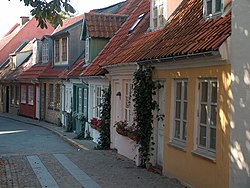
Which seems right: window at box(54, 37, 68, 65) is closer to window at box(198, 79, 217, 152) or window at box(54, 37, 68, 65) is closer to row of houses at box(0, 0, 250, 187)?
row of houses at box(0, 0, 250, 187)

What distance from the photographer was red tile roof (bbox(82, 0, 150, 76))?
625 inches

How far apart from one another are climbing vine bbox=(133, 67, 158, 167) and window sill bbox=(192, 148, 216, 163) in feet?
9.15

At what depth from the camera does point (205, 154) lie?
836 cm

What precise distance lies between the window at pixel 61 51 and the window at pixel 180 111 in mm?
17357

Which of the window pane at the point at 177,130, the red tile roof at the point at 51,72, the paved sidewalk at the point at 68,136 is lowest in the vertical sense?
the paved sidewalk at the point at 68,136

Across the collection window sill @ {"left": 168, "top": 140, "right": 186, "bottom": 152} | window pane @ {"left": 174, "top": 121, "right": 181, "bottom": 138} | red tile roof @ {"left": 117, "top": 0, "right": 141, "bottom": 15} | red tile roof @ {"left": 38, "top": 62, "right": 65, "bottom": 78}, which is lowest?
window sill @ {"left": 168, "top": 140, "right": 186, "bottom": 152}

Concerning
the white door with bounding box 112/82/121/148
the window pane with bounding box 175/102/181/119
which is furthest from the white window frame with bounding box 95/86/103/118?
the window pane with bounding box 175/102/181/119

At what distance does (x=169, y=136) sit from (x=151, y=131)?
4.52ft

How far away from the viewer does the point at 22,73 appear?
35.3m

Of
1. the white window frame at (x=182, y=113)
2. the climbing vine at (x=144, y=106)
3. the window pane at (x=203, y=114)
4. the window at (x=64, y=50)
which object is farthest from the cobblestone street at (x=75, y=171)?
the window at (x=64, y=50)

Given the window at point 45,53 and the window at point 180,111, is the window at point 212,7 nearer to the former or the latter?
the window at point 180,111

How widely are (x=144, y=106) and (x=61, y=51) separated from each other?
17.1 metres

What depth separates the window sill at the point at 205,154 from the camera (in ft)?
26.3

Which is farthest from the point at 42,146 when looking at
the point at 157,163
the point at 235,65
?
the point at 235,65
